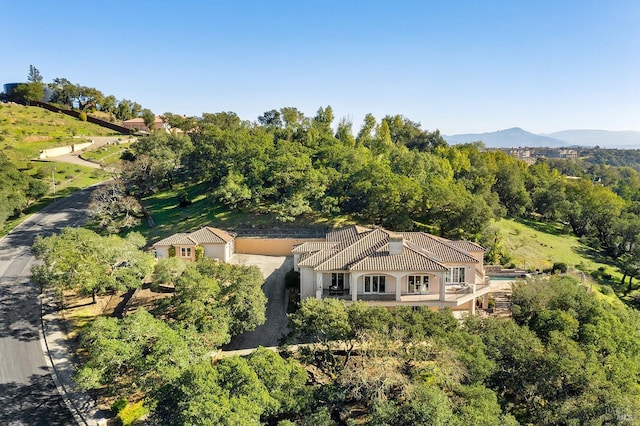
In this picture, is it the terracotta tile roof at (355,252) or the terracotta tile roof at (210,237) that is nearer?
the terracotta tile roof at (355,252)

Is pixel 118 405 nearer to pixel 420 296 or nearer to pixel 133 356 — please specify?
pixel 133 356

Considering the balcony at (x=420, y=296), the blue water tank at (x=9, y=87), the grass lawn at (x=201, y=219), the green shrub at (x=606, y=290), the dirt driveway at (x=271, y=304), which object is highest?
the blue water tank at (x=9, y=87)

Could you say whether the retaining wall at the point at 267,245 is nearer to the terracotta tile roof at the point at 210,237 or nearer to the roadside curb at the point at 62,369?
the terracotta tile roof at the point at 210,237

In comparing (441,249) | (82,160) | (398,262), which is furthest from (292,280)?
(82,160)

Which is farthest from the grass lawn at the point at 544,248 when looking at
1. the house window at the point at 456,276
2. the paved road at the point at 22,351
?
the paved road at the point at 22,351

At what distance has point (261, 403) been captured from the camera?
18312mm

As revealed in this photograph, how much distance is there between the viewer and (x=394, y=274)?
27875 mm

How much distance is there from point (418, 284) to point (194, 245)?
730 inches

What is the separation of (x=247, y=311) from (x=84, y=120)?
95.9 m

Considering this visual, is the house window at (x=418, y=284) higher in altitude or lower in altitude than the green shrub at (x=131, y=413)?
higher

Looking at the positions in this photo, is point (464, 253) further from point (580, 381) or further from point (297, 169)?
point (297, 169)

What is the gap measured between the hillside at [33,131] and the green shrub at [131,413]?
55782 mm

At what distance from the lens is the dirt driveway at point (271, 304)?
27781 mm

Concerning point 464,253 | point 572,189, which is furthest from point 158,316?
point 572,189
